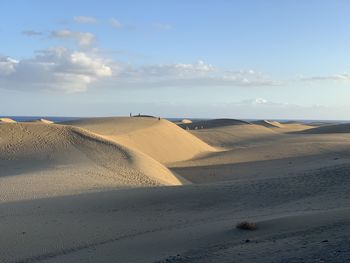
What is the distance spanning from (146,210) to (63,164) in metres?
9.90

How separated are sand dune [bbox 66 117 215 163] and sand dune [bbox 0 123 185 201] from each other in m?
6.88

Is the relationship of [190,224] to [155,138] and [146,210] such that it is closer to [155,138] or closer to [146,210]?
[146,210]

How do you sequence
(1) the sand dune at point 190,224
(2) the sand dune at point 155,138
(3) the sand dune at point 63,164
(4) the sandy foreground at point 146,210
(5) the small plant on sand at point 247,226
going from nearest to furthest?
1. (1) the sand dune at point 190,224
2. (4) the sandy foreground at point 146,210
3. (5) the small plant on sand at point 247,226
4. (3) the sand dune at point 63,164
5. (2) the sand dune at point 155,138

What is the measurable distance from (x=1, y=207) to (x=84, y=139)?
516 inches

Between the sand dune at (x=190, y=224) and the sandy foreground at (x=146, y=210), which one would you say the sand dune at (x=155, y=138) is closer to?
the sandy foreground at (x=146, y=210)

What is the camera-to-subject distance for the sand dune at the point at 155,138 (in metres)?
35.2

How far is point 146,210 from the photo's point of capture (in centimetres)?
1205

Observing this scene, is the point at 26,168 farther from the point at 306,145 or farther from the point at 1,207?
the point at 306,145

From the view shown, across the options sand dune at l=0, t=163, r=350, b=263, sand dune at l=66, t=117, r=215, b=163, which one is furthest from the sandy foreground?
sand dune at l=66, t=117, r=215, b=163

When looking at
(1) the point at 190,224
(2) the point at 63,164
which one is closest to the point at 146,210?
(1) the point at 190,224

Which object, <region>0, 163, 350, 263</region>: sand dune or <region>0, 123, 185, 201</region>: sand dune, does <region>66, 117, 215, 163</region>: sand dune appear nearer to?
<region>0, 123, 185, 201</region>: sand dune

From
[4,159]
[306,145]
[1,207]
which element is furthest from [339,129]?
[1,207]

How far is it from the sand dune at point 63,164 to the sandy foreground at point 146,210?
0.16ft

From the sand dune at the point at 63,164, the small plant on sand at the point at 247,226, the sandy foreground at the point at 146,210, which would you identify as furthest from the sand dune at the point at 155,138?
the small plant on sand at the point at 247,226
